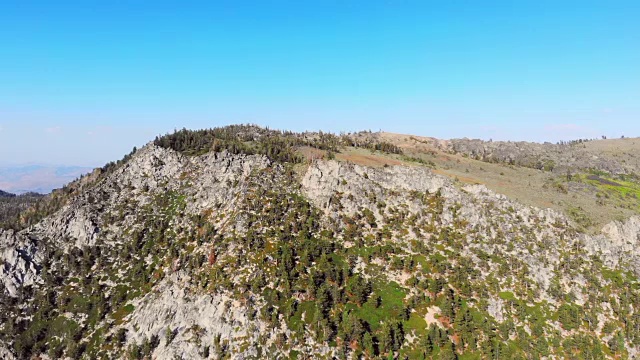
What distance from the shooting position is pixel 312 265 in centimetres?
9119

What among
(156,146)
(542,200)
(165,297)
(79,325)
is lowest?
(79,325)

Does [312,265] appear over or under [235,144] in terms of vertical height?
under

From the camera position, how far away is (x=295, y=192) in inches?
4658

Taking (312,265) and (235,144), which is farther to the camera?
(235,144)

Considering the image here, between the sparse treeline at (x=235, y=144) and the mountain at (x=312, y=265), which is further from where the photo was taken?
the sparse treeline at (x=235, y=144)

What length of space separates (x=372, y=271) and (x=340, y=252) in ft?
34.8

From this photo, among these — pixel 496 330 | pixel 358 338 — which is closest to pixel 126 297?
pixel 358 338

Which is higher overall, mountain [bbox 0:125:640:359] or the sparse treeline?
the sparse treeline

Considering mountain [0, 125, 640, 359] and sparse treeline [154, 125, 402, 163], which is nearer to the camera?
mountain [0, 125, 640, 359]

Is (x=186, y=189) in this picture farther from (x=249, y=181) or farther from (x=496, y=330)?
(x=496, y=330)

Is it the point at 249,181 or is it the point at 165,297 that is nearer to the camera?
the point at 165,297

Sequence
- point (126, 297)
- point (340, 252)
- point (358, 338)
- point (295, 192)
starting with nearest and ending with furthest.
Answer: point (358, 338) < point (126, 297) < point (340, 252) < point (295, 192)

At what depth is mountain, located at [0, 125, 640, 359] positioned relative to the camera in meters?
76.2

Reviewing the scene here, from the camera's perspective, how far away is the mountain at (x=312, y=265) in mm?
76250
